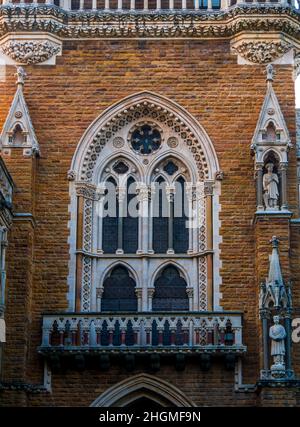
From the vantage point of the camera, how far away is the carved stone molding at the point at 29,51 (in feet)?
94.6

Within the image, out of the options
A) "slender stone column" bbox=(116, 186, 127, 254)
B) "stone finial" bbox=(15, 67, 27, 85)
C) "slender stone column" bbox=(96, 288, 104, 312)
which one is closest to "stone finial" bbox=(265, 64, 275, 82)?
"slender stone column" bbox=(116, 186, 127, 254)

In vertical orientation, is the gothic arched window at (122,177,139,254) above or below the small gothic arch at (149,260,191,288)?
above

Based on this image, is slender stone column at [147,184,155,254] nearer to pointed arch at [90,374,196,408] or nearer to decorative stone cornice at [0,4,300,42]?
pointed arch at [90,374,196,408]

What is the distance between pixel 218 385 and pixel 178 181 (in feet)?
14.6

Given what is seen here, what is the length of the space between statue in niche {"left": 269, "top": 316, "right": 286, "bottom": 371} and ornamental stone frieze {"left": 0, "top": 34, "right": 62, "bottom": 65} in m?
7.41

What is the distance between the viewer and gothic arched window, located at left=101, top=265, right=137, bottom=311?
27.7m

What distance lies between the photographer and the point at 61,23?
29.0 metres

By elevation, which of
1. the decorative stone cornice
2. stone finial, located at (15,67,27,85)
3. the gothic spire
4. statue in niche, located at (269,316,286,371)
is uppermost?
the decorative stone cornice

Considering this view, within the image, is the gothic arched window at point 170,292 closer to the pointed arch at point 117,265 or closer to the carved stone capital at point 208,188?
the pointed arch at point 117,265

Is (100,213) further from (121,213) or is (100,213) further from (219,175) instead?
(219,175)

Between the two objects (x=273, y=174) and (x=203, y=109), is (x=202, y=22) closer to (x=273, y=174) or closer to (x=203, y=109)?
(x=203, y=109)

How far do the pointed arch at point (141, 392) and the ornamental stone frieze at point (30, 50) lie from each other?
6944mm

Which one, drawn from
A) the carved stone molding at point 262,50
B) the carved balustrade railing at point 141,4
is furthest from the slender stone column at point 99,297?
the carved balustrade railing at point 141,4

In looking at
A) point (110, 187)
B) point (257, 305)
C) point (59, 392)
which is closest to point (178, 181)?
point (110, 187)
